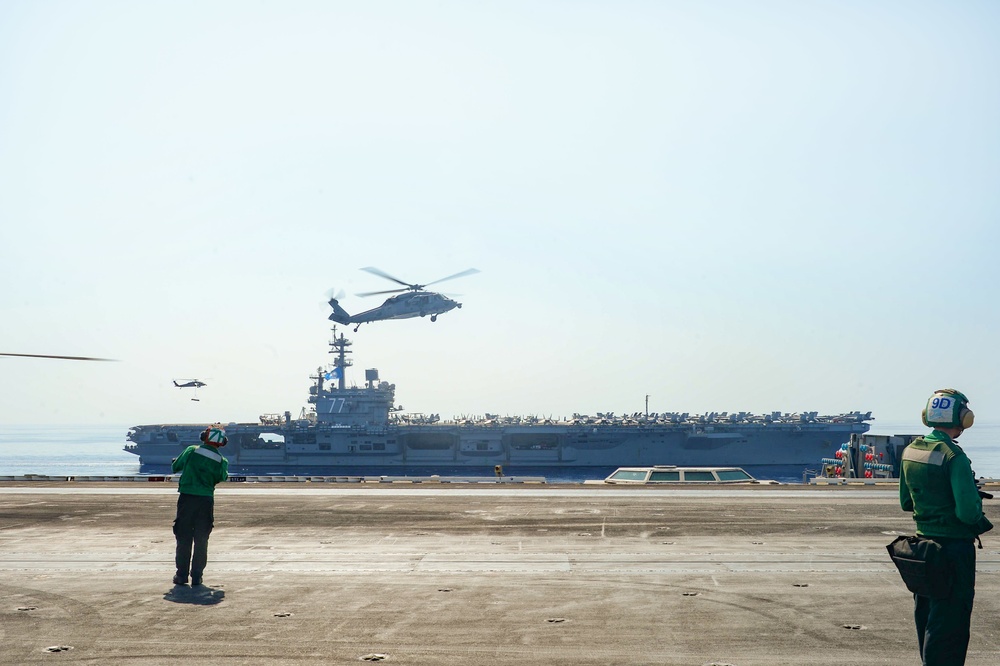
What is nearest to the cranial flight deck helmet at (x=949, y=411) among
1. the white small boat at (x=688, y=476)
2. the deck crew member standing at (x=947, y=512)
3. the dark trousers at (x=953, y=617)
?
the deck crew member standing at (x=947, y=512)

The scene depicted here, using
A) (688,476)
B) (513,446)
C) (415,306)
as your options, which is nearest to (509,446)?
(513,446)

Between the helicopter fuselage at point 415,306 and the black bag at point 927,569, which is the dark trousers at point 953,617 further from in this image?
the helicopter fuselage at point 415,306

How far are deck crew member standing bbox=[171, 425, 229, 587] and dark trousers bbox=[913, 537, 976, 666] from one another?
22.2ft

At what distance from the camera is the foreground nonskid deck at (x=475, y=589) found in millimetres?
6516

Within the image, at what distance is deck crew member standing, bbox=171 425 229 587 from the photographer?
9.14 meters

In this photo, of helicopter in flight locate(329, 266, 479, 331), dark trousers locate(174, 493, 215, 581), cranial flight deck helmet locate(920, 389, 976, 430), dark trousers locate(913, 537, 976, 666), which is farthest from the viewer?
helicopter in flight locate(329, 266, 479, 331)

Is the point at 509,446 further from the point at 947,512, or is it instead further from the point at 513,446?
the point at 947,512

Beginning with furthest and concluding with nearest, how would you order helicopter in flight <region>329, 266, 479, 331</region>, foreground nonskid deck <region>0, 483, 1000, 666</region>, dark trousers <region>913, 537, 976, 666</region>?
helicopter in flight <region>329, 266, 479, 331</region> → foreground nonskid deck <region>0, 483, 1000, 666</region> → dark trousers <region>913, 537, 976, 666</region>

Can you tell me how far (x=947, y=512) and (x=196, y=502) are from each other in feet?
24.4

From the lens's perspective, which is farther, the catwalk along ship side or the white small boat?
the catwalk along ship side

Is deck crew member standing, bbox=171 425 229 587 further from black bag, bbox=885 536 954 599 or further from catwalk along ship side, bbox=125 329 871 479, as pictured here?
catwalk along ship side, bbox=125 329 871 479

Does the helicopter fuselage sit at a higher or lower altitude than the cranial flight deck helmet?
higher

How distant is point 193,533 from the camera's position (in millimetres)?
9352

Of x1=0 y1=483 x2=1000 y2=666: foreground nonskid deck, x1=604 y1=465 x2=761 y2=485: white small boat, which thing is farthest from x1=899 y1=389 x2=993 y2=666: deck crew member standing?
x1=604 y1=465 x2=761 y2=485: white small boat
